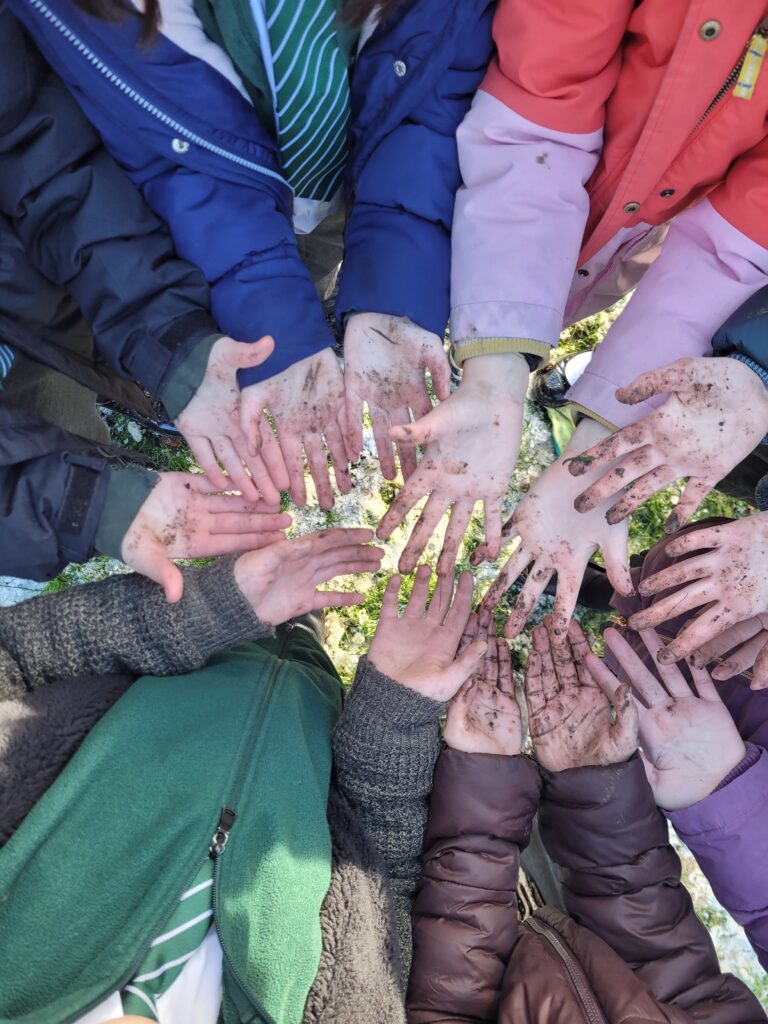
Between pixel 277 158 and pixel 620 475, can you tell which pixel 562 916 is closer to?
pixel 620 475

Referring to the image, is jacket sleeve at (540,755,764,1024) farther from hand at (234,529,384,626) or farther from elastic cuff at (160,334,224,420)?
elastic cuff at (160,334,224,420)

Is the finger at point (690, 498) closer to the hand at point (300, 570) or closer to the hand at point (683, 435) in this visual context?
the hand at point (683, 435)

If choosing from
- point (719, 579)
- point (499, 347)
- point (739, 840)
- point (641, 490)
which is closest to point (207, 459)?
point (499, 347)

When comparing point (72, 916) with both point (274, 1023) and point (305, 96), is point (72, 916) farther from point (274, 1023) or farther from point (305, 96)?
point (305, 96)

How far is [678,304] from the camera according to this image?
4.44ft

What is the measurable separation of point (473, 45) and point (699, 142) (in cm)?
45

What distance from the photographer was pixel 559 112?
1.21 m

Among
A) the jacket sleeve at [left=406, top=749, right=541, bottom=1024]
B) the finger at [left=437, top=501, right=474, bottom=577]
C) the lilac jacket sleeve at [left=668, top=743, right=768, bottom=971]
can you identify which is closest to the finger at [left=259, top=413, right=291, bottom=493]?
the finger at [left=437, top=501, right=474, bottom=577]

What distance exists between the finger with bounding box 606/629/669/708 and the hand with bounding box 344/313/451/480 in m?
0.76

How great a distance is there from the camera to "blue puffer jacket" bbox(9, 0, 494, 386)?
1.12 metres

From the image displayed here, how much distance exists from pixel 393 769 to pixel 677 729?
70 cm

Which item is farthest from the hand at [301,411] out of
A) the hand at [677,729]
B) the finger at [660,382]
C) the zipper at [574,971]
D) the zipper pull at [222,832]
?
the zipper at [574,971]

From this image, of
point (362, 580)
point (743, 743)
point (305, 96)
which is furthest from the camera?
point (362, 580)

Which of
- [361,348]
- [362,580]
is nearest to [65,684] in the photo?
[361,348]
